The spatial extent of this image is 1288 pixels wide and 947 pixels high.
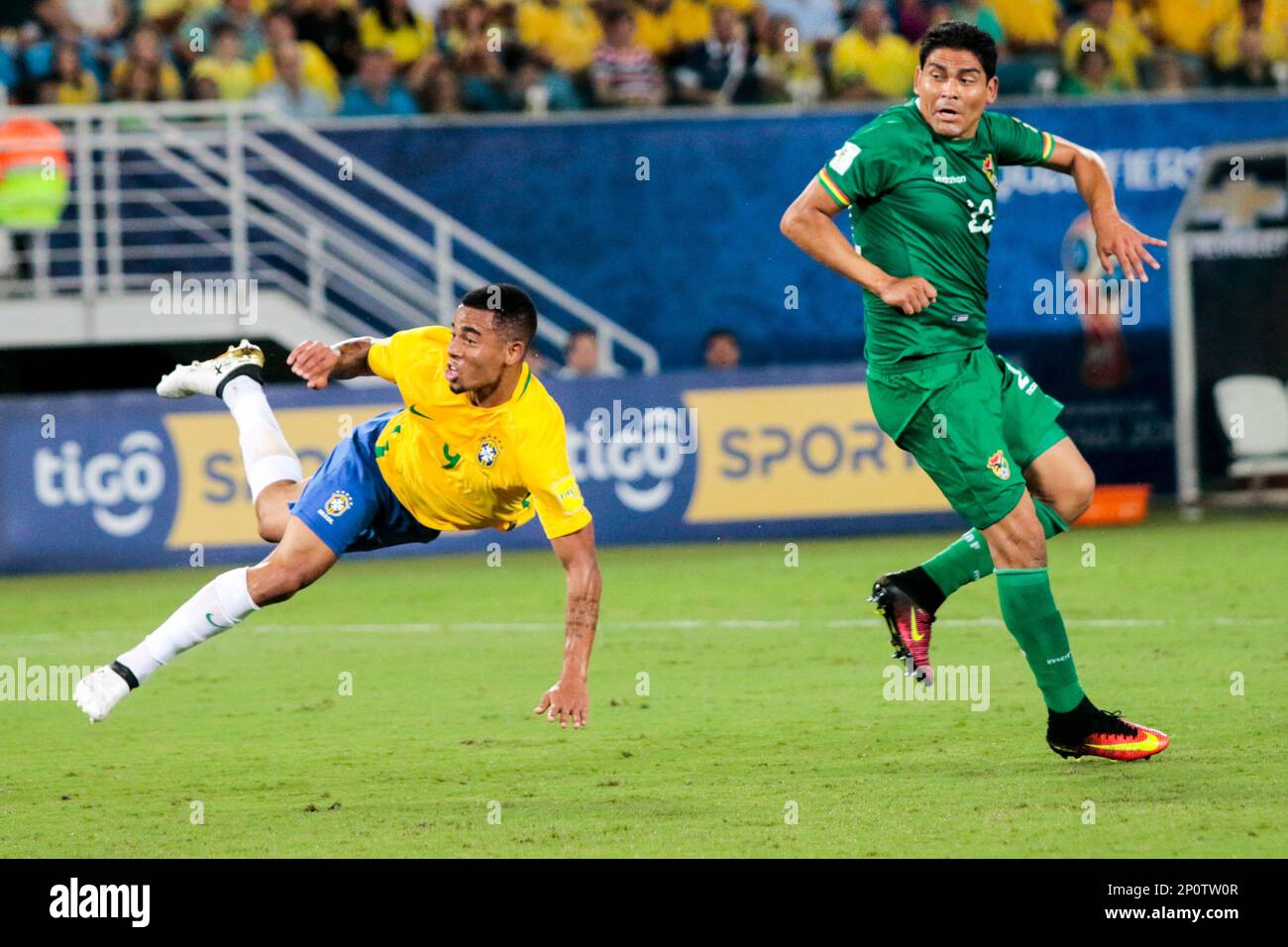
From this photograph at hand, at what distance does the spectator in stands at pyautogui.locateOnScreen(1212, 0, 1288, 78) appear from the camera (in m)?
18.9

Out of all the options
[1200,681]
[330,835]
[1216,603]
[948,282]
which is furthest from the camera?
[1216,603]

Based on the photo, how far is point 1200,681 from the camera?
9.20 metres

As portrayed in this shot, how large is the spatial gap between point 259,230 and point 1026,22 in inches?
294

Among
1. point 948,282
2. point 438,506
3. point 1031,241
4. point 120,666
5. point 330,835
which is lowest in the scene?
point 330,835

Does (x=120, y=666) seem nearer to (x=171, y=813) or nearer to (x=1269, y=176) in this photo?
(x=171, y=813)

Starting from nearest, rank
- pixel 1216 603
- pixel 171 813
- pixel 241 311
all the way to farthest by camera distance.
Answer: pixel 171 813
pixel 1216 603
pixel 241 311

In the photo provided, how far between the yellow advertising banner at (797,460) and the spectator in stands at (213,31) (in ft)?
17.3

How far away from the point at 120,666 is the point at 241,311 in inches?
359

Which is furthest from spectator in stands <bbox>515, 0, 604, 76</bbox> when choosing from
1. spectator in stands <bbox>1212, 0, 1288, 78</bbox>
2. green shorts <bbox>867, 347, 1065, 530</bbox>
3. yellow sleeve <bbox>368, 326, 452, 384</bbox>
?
green shorts <bbox>867, 347, 1065, 530</bbox>

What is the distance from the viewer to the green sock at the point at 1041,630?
7344 mm

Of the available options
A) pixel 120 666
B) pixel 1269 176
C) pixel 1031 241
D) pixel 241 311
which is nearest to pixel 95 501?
pixel 241 311

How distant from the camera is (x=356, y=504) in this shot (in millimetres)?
7926

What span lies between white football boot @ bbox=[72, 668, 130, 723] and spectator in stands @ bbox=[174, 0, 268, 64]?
10644 mm

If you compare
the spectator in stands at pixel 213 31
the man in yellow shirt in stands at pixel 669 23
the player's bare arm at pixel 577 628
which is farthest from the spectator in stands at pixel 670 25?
the player's bare arm at pixel 577 628
